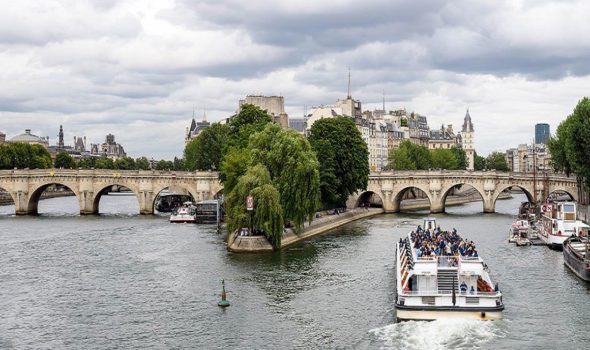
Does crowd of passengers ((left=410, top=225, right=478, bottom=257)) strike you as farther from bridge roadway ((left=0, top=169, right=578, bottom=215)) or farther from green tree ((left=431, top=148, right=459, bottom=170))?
green tree ((left=431, top=148, right=459, bottom=170))

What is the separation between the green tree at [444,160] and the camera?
18412cm

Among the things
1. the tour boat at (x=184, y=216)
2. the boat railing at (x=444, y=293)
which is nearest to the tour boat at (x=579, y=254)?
the boat railing at (x=444, y=293)

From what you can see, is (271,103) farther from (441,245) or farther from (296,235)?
(441,245)

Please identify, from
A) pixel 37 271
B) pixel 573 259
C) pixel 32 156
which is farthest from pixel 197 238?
pixel 32 156

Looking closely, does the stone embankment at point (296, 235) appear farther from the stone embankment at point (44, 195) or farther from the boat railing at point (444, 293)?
the stone embankment at point (44, 195)

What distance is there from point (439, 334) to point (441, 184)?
3200 inches

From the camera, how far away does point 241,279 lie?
53781mm

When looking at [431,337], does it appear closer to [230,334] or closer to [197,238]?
[230,334]

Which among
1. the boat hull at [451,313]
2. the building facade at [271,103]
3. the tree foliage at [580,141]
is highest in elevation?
the building facade at [271,103]

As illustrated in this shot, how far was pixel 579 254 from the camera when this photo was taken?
185 ft

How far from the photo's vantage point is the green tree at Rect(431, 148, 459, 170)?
184m

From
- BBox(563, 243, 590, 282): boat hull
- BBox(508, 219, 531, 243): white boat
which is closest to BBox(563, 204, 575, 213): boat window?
BBox(508, 219, 531, 243): white boat

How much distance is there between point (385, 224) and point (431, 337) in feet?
198

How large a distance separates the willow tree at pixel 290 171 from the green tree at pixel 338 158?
20568 mm
